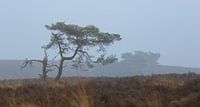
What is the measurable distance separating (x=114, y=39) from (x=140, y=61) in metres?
85.8

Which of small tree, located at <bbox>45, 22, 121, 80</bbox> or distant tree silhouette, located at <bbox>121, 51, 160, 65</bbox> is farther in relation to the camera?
distant tree silhouette, located at <bbox>121, 51, 160, 65</bbox>

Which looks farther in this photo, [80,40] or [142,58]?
[142,58]

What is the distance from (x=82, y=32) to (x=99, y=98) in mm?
24479

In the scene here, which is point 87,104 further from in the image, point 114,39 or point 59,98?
point 114,39

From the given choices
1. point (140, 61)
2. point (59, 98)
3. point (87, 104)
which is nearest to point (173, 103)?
point (87, 104)

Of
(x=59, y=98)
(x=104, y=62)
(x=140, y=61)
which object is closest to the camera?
(x=59, y=98)

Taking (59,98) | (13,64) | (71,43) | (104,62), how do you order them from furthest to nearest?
(13,64)
(104,62)
(71,43)
(59,98)

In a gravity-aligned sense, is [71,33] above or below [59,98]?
above

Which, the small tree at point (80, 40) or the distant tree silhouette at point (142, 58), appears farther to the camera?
the distant tree silhouette at point (142, 58)

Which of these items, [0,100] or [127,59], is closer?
[0,100]

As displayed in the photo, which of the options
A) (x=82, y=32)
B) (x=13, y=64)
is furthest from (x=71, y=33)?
(x=13, y=64)

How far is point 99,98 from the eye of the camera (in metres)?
11.8

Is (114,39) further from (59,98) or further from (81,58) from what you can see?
(59,98)

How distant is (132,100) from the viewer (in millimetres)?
10781
